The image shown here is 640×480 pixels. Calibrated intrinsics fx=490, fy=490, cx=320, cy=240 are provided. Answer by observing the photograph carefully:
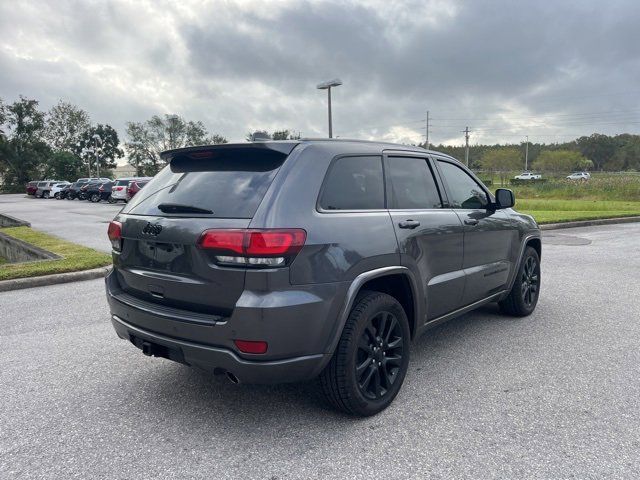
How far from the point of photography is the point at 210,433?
2.95m

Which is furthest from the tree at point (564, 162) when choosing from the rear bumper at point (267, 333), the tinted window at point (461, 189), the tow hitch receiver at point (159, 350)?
the tow hitch receiver at point (159, 350)

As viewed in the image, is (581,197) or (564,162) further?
(564,162)

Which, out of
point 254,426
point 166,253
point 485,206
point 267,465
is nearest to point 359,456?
point 267,465

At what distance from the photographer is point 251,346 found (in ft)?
8.71

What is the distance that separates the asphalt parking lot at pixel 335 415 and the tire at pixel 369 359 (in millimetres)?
144

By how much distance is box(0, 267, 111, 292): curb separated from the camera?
6.84 m

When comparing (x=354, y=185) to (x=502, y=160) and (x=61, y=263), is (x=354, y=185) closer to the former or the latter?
(x=61, y=263)

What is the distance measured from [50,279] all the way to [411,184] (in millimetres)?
5819

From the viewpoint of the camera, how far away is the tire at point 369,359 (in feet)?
9.66

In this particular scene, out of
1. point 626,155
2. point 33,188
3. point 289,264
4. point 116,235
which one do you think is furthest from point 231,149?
point 626,155

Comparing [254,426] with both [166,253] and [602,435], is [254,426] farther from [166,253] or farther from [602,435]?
[602,435]

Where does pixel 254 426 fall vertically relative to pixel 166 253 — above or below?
below

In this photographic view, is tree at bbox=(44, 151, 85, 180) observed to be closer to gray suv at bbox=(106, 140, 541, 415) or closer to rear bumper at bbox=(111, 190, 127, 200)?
rear bumper at bbox=(111, 190, 127, 200)

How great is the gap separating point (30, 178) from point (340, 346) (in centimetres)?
7336
